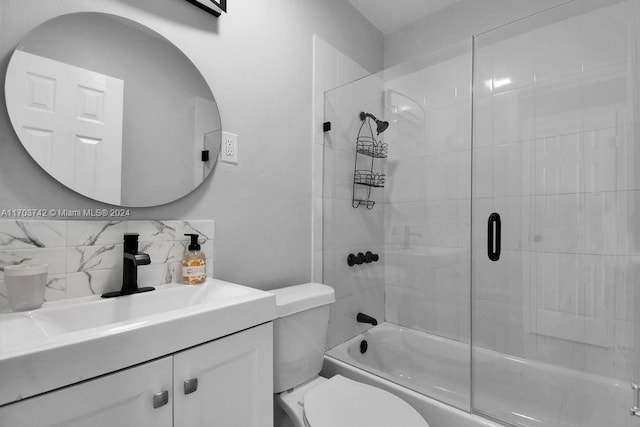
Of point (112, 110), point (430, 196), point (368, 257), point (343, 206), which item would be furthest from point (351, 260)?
point (112, 110)

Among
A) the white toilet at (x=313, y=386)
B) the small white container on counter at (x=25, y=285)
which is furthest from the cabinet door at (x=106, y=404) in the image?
the white toilet at (x=313, y=386)

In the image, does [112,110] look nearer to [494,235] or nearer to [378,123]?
[378,123]

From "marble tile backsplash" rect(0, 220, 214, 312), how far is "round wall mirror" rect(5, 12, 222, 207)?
0.10 m

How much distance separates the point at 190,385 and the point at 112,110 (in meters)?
0.87

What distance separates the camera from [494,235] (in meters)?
1.38

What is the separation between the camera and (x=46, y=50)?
872mm

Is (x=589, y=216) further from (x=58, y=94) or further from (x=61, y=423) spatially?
(x=58, y=94)

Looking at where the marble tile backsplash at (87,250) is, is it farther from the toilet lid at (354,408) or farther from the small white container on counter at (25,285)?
the toilet lid at (354,408)

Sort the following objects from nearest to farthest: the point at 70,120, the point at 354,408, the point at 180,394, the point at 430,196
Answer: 1. the point at 180,394
2. the point at 70,120
3. the point at 354,408
4. the point at 430,196

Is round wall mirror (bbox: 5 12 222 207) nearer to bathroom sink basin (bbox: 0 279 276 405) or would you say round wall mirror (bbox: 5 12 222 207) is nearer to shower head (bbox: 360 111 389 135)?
bathroom sink basin (bbox: 0 279 276 405)

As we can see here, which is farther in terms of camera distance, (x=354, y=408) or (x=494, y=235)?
(x=494, y=235)

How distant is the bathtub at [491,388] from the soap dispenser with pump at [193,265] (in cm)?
91

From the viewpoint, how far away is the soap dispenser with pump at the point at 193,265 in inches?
43.3

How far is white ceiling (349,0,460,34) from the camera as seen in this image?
2031 millimetres
